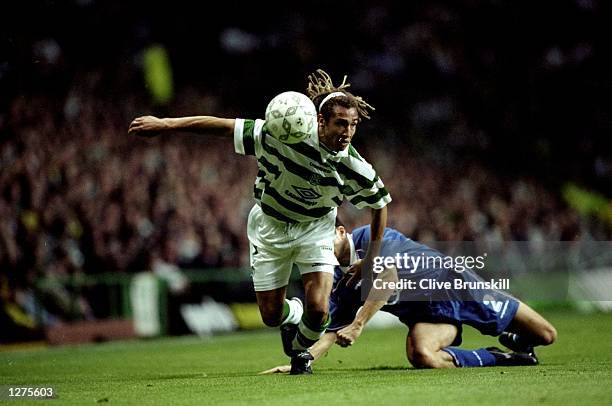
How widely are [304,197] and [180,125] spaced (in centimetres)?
128

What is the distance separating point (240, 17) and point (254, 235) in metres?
17.5

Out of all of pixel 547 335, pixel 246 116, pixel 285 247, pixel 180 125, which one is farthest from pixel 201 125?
pixel 246 116

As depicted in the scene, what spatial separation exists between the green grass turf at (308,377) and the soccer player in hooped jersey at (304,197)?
59cm

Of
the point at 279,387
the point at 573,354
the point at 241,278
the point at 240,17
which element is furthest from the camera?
the point at 240,17

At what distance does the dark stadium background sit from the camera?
15531 mm

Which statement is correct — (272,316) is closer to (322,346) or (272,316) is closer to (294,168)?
(322,346)

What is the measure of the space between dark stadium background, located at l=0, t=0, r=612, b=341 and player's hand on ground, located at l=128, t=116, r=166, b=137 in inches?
228

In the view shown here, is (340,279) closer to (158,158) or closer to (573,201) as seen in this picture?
(158,158)

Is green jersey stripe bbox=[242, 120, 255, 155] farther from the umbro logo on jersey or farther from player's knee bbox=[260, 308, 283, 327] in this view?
player's knee bbox=[260, 308, 283, 327]

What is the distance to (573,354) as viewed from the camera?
1020 centimetres

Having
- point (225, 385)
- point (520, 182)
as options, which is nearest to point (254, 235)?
point (225, 385)

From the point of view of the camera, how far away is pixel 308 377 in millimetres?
8156

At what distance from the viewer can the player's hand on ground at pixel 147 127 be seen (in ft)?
24.6

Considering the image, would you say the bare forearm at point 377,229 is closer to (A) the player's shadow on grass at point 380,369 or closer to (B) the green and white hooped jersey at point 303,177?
(B) the green and white hooped jersey at point 303,177
